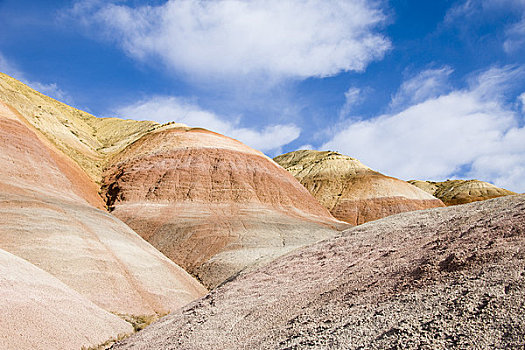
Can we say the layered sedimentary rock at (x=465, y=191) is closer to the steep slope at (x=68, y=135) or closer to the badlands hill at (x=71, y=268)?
the steep slope at (x=68, y=135)

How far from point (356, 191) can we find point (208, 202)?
144 ft

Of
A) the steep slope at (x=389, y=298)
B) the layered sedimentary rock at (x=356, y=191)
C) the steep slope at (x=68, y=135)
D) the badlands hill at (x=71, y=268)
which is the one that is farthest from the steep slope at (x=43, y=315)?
the layered sedimentary rock at (x=356, y=191)

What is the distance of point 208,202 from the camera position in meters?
40.9

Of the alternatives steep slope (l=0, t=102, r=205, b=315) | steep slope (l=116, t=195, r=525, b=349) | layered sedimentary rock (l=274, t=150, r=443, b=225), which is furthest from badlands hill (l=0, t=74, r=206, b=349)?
layered sedimentary rock (l=274, t=150, r=443, b=225)

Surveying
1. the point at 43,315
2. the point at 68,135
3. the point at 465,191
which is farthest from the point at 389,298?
the point at 465,191

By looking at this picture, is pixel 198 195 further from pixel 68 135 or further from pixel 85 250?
pixel 85 250

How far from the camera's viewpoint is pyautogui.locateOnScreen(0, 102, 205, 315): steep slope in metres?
15.4

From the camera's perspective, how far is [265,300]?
9898 mm

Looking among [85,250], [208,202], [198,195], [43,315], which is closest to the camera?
[43,315]

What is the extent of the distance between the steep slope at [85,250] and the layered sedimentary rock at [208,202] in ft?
20.9

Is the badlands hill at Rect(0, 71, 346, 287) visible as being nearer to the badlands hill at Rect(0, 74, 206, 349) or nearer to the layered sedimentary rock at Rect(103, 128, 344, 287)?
the layered sedimentary rock at Rect(103, 128, 344, 287)

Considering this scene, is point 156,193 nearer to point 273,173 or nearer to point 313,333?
point 273,173

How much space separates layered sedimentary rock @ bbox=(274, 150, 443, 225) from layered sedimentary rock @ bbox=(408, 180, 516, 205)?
87.3 feet

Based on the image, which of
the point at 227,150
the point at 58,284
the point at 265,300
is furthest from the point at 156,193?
the point at 265,300
